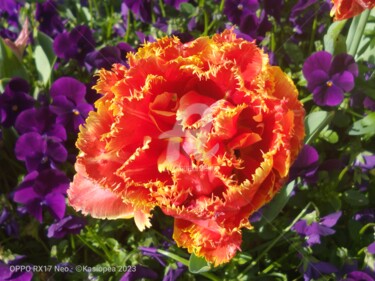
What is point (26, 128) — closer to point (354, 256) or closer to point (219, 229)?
point (219, 229)

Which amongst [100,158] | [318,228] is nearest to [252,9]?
[318,228]

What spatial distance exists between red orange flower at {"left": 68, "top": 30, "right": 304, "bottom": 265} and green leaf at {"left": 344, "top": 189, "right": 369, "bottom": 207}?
1.24 ft

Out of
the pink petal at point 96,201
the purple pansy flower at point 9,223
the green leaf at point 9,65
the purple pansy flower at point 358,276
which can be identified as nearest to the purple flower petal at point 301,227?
the purple pansy flower at point 358,276

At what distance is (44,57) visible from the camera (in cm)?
138

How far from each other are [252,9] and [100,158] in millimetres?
709

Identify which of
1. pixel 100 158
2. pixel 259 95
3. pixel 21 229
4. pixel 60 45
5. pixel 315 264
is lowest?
pixel 21 229

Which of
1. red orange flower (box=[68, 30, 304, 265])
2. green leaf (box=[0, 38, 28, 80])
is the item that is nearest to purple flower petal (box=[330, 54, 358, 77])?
red orange flower (box=[68, 30, 304, 265])

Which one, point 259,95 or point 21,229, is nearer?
point 259,95

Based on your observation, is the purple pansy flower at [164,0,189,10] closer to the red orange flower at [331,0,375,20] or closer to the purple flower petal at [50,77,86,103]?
the purple flower petal at [50,77,86,103]

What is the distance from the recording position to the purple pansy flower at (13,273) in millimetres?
A: 1129

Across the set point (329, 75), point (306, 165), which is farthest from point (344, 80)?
point (306, 165)

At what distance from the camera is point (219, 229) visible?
0.82m

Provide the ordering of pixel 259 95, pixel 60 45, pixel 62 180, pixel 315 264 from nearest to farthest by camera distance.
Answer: pixel 259 95 < pixel 315 264 < pixel 62 180 < pixel 60 45

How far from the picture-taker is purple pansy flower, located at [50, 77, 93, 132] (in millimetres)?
1236
